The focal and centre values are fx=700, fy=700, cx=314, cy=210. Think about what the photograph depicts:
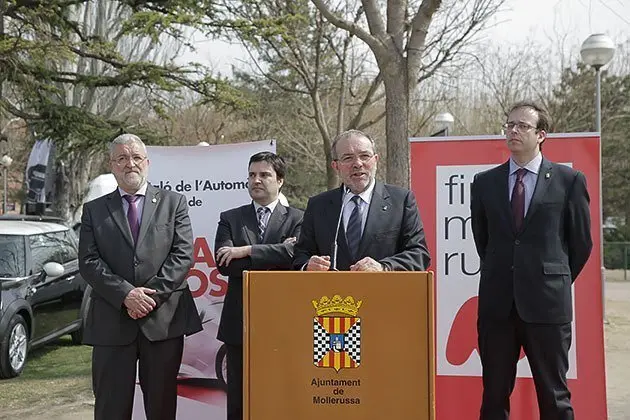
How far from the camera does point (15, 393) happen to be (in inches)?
269

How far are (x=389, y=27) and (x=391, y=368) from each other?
4.66 m

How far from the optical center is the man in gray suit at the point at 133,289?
3764 mm

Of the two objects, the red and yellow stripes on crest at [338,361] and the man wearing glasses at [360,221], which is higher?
the man wearing glasses at [360,221]

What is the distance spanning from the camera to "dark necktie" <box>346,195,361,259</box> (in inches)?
132

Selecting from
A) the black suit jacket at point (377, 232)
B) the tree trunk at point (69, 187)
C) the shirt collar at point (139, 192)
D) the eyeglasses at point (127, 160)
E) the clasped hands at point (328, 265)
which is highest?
the tree trunk at point (69, 187)

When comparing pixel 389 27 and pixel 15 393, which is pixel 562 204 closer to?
pixel 389 27

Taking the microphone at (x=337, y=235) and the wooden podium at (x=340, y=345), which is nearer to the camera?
the wooden podium at (x=340, y=345)

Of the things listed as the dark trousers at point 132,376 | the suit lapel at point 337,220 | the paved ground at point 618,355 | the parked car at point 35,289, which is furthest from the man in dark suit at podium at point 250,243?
the parked car at point 35,289

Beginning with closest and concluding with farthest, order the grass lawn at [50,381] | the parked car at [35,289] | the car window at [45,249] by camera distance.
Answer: the grass lawn at [50,381], the parked car at [35,289], the car window at [45,249]

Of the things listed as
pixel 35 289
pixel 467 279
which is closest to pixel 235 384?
pixel 467 279

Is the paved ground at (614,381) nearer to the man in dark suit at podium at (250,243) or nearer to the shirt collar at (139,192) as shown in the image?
the man in dark suit at podium at (250,243)

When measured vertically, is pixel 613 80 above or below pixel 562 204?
above

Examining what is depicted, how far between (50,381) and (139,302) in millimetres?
4467

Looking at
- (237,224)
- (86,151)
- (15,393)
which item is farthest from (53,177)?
(237,224)
